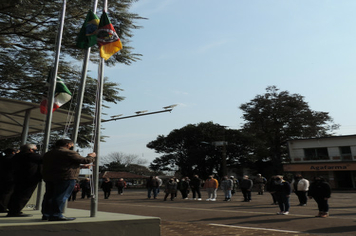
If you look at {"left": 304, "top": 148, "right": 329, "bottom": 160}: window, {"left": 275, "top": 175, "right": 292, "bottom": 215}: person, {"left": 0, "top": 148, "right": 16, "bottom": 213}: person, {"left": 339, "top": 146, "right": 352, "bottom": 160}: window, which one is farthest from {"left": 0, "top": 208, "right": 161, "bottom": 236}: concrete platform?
{"left": 304, "top": 148, "right": 329, "bottom": 160}: window

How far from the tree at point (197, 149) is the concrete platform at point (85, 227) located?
46.7 metres

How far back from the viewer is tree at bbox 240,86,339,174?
150ft

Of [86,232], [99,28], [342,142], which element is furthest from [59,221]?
[342,142]

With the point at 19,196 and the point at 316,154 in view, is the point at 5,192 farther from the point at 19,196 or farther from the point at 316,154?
the point at 316,154

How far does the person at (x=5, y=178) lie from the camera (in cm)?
608

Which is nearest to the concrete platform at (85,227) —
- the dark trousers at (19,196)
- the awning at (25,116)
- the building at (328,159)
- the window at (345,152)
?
the dark trousers at (19,196)

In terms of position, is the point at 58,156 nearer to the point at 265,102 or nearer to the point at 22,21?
the point at 22,21

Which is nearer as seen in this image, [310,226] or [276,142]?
[310,226]

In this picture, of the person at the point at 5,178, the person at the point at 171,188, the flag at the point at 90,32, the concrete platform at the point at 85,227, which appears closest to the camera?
the concrete platform at the point at 85,227

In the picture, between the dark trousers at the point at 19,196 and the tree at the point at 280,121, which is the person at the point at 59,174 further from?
the tree at the point at 280,121

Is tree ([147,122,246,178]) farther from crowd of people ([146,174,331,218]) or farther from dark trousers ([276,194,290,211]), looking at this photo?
dark trousers ([276,194,290,211])

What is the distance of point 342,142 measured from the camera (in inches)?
1544

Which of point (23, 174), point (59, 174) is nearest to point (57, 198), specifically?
point (59, 174)

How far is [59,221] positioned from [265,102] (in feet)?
147
